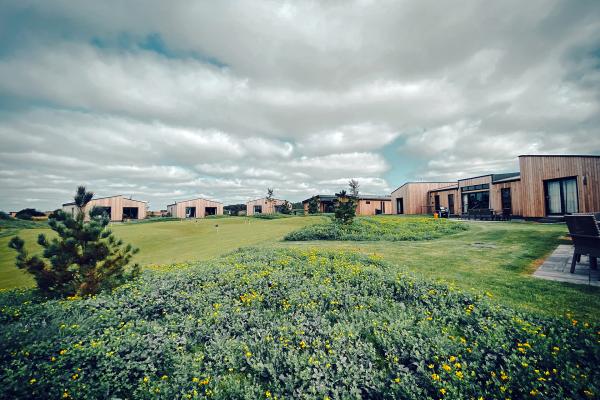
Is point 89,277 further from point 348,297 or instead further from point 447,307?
point 447,307

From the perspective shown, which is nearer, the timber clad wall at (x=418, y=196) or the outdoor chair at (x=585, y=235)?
the outdoor chair at (x=585, y=235)

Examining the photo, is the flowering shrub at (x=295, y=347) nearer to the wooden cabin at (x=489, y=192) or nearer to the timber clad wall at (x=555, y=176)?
the timber clad wall at (x=555, y=176)

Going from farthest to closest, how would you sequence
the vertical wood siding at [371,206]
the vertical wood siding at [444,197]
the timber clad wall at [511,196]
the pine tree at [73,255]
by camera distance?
the vertical wood siding at [371,206] < the vertical wood siding at [444,197] < the timber clad wall at [511,196] < the pine tree at [73,255]

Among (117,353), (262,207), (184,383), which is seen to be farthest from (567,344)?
(262,207)

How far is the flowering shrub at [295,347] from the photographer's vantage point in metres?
3.12

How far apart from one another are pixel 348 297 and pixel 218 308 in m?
2.74

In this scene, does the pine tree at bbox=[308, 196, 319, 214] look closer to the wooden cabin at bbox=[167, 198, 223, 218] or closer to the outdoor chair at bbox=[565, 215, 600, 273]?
the wooden cabin at bbox=[167, 198, 223, 218]

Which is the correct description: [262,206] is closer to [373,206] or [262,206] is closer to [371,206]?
[371,206]

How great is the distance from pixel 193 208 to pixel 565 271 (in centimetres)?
5832

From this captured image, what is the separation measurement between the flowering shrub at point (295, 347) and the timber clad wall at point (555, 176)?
17873 mm

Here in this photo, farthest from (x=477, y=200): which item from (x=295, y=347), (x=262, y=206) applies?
(x=262, y=206)

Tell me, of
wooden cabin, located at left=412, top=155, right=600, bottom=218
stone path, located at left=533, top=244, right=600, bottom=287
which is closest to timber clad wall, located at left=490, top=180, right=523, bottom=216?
wooden cabin, located at left=412, top=155, right=600, bottom=218

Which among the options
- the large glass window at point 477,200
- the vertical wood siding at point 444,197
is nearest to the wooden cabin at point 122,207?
the vertical wood siding at point 444,197

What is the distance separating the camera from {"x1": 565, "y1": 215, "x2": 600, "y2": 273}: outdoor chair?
5.77m
